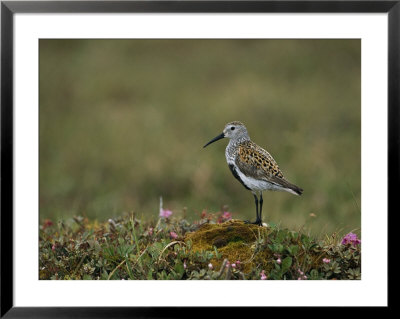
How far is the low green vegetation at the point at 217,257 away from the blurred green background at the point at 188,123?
9.33ft

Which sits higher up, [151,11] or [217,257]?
[151,11]

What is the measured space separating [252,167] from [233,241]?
64cm

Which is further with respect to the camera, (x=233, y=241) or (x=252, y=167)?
(x=252, y=167)

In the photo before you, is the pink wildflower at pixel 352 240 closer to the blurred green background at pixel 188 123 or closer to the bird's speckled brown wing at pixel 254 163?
the bird's speckled brown wing at pixel 254 163

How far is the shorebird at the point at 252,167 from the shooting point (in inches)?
186

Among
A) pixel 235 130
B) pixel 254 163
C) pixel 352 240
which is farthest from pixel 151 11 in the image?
pixel 352 240

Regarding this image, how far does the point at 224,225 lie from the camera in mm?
4719

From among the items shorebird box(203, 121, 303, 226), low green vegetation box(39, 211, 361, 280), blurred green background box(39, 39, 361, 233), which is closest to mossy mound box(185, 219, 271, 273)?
low green vegetation box(39, 211, 361, 280)

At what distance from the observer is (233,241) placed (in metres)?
4.59

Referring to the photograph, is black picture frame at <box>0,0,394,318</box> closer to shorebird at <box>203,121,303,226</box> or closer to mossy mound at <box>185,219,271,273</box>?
shorebird at <box>203,121,303,226</box>

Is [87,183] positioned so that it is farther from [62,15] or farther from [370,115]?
[370,115]

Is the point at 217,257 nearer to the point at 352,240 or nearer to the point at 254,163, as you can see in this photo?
the point at 254,163

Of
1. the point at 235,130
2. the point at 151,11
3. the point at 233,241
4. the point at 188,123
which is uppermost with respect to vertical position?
the point at 151,11

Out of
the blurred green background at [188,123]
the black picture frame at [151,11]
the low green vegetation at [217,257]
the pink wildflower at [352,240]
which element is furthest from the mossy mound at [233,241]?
the blurred green background at [188,123]
